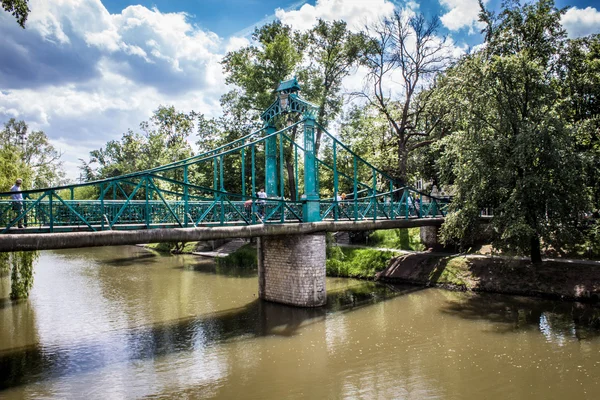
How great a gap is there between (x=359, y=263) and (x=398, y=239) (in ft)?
11.8

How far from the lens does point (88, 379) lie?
345 inches

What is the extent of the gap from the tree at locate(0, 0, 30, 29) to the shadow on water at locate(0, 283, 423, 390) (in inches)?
277

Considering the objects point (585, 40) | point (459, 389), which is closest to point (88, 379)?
point (459, 389)

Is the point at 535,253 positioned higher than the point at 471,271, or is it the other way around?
the point at 535,253

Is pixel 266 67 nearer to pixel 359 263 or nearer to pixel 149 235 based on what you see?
pixel 359 263

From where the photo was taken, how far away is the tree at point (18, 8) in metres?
7.39

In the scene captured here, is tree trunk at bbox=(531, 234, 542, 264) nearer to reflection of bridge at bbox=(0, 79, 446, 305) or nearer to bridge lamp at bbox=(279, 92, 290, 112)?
reflection of bridge at bbox=(0, 79, 446, 305)

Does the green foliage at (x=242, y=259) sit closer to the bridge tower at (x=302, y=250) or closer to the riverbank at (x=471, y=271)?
the riverbank at (x=471, y=271)

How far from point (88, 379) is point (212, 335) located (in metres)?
3.48

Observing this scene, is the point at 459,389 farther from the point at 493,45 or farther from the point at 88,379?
the point at 493,45

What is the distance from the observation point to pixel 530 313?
43.3 ft

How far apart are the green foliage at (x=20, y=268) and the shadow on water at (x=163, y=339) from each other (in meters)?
4.34

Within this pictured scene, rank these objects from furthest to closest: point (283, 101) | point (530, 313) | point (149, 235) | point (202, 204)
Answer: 1. point (283, 101)
2. point (530, 313)
3. point (202, 204)
4. point (149, 235)

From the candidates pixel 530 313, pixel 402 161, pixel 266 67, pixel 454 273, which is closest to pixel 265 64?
pixel 266 67
